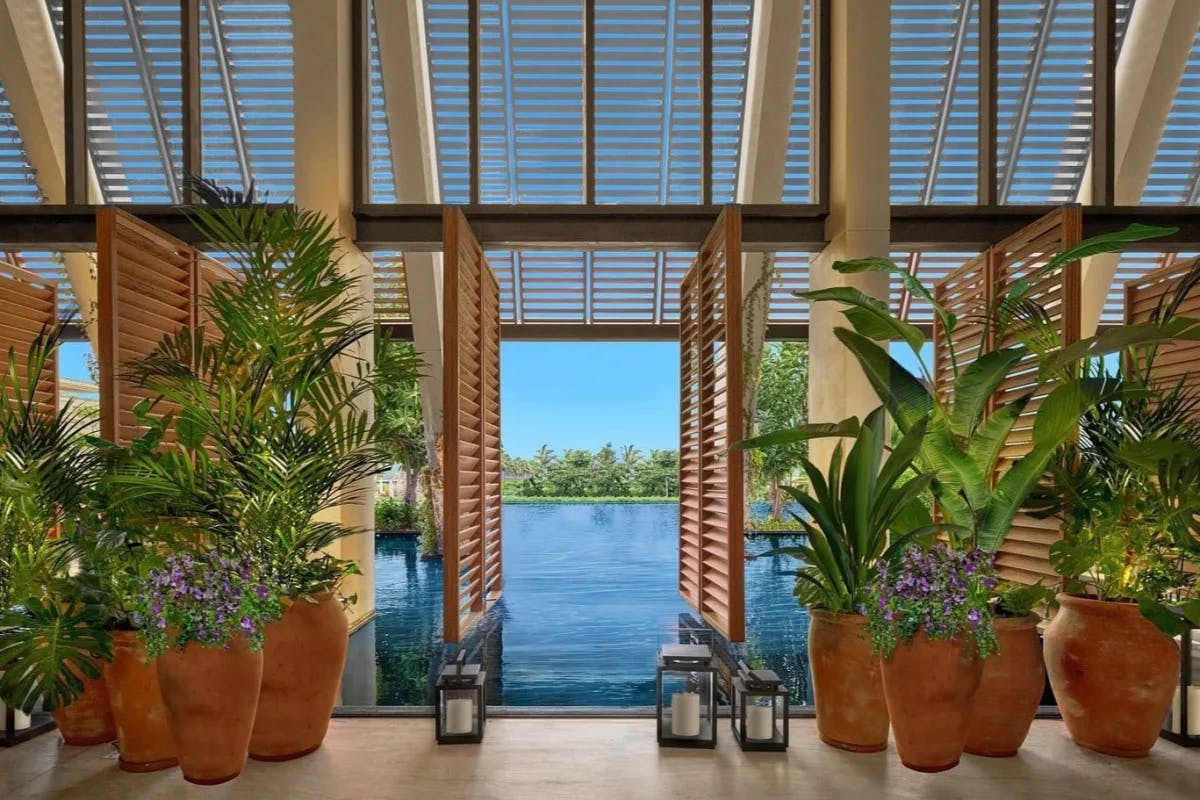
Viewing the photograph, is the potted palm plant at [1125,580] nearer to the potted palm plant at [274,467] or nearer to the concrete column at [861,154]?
the concrete column at [861,154]

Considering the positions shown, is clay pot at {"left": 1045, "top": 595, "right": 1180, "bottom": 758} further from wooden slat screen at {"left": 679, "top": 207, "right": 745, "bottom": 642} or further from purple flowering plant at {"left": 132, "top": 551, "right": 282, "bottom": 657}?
purple flowering plant at {"left": 132, "top": 551, "right": 282, "bottom": 657}

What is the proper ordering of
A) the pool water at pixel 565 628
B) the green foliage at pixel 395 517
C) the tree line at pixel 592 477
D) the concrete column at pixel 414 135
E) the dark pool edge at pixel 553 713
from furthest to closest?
1. the tree line at pixel 592 477
2. the green foliage at pixel 395 517
3. the concrete column at pixel 414 135
4. the pool water at pixel 565 628
5. the dark pool edge at pixel 553 713

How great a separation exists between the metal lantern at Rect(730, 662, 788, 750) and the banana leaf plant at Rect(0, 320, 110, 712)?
2010mm

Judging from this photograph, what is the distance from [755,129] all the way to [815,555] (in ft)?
15.2

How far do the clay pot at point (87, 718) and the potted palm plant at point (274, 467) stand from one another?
0.60 metres

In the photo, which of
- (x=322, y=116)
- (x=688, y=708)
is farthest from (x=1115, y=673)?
(x=322, y=116)

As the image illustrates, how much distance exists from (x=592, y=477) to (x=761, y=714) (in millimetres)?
15998

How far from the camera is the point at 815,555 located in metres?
2.79

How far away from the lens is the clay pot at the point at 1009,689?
8.70ft

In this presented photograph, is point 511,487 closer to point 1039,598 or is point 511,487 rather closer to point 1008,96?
point 1008,96

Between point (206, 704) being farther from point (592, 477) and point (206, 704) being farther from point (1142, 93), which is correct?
point (592, 477)

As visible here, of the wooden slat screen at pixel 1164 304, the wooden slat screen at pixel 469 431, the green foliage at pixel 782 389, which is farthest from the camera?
the green foliage at pixel 782 389

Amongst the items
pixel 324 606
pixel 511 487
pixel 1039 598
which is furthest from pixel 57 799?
pixel 511 487

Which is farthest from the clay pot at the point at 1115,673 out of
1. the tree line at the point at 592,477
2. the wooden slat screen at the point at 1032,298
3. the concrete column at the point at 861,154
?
the tree line at the point at 592,477
